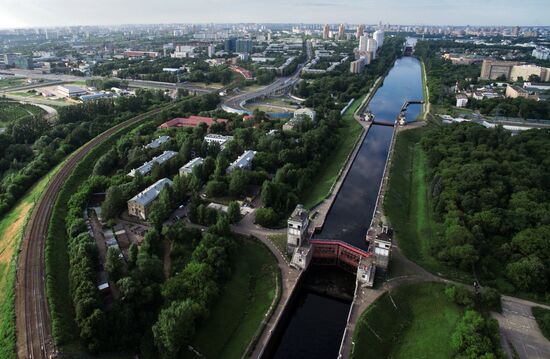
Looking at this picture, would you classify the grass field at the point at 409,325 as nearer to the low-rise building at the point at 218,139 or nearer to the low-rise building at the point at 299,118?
the low-rise building at the point at 218,139

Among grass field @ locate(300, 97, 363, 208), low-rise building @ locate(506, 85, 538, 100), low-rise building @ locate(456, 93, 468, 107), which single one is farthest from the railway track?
low-rise building @ locate(506, 85, 538, 100)

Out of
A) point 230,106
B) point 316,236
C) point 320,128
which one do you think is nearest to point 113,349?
point 316,236

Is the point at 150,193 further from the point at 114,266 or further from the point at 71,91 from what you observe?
the point at 71,91

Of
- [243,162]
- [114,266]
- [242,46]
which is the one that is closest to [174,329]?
[114,266]

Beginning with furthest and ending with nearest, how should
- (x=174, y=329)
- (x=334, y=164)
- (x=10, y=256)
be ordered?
(x=334, y=164), (x=10, y=256), (x=174, y=329)

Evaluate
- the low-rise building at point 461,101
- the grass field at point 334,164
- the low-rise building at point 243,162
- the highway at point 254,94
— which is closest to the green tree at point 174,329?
the grass field at point 334,164

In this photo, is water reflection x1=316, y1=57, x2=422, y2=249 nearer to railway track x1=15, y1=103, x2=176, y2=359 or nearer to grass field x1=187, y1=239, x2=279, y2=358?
grass field x1=187, y1=239, x2=279, y2=358
